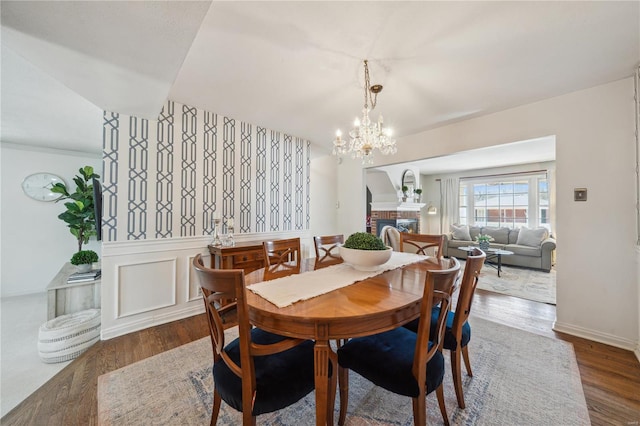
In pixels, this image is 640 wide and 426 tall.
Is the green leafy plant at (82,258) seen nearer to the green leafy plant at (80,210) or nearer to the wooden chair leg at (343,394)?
the green leafy plant at (80,210)

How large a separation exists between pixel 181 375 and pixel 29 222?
3924mm

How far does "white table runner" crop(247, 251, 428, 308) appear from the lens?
117 centimetres

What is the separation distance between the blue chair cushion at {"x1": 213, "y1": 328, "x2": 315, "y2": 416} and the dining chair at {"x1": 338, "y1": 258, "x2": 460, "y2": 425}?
27 centimetres

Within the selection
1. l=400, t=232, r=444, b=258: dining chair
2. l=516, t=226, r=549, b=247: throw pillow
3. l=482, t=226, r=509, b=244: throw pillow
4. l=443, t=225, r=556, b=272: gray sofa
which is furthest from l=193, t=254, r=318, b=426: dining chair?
l=482, t=226, r=509, b=244: throw pillow

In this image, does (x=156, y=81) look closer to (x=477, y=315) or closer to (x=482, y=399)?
(x=482, y=399)

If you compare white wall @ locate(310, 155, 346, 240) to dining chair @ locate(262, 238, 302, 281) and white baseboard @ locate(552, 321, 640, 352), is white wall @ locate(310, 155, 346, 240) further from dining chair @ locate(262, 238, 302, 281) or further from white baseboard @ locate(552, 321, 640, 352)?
white baseboard @ locate(552, 321, 640, 352)

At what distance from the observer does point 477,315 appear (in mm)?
2688

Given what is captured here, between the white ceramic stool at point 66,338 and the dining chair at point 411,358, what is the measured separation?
230 cm

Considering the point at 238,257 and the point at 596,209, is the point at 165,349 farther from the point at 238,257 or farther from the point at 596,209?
the point at 596,209

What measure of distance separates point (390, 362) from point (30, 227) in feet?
17.2

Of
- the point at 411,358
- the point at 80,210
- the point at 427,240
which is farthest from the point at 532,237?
the point at 80,210

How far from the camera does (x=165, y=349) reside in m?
2.03

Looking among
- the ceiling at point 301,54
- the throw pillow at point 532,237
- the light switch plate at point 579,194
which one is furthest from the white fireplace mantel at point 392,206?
the light switch plate at point 579,194

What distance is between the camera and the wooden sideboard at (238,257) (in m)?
2.62
